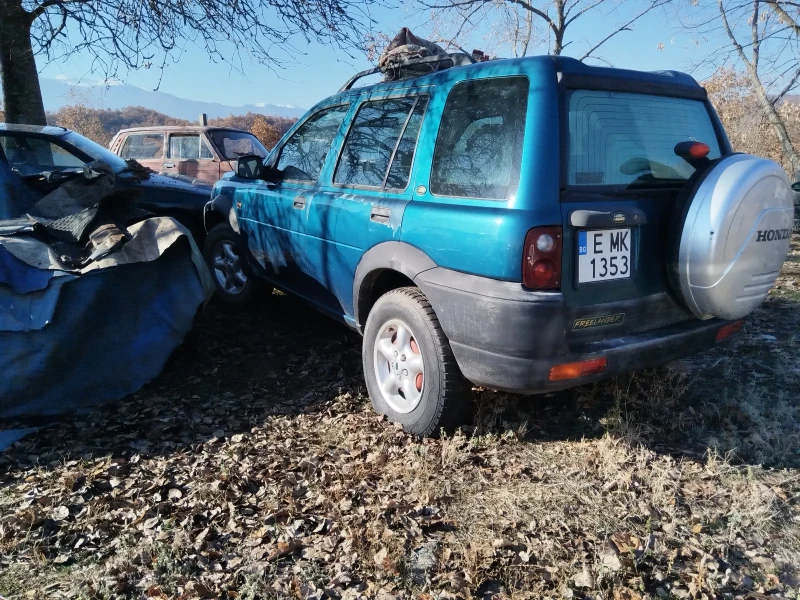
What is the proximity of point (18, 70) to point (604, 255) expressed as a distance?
7.52 meters

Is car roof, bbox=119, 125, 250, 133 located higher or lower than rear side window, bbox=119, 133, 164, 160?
higher

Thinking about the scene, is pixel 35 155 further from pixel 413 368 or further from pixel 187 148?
pixel 187 148

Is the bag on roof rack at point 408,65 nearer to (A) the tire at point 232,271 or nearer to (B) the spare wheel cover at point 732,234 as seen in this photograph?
(B) the spare wheel cover at point 732,234

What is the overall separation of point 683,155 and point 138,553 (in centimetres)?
323

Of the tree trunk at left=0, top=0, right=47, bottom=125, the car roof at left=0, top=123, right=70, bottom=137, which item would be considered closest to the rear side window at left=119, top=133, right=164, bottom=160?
the tree trunk at left=0, top=0, right=47, bottom=125

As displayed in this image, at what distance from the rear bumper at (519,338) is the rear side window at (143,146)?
1061 centimetres

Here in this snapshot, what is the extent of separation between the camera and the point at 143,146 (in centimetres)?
1211

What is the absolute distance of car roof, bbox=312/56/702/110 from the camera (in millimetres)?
2805

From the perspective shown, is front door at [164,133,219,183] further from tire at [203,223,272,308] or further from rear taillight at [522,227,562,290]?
rear taillight at [522,227,562,290]

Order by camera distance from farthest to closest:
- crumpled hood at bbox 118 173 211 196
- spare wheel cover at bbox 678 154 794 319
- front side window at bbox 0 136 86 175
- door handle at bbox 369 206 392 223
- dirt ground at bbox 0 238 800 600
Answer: crumpled hood at bbox 118 173 211 196 → front side window at bbox 0 136 86 175 → door handle at bbox 369 206 392 223 → spare wheel cover at bbox 678 154 794 319 → dirt ground at bbox 0 238 800 600

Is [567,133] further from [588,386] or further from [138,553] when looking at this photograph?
[138,553]

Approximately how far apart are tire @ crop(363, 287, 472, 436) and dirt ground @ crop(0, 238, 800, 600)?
0.14 metres

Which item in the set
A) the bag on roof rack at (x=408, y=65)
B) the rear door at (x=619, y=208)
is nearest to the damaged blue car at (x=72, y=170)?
the bag on roof rack at (x=408, y=65)

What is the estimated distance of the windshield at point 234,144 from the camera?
11.2 metres
